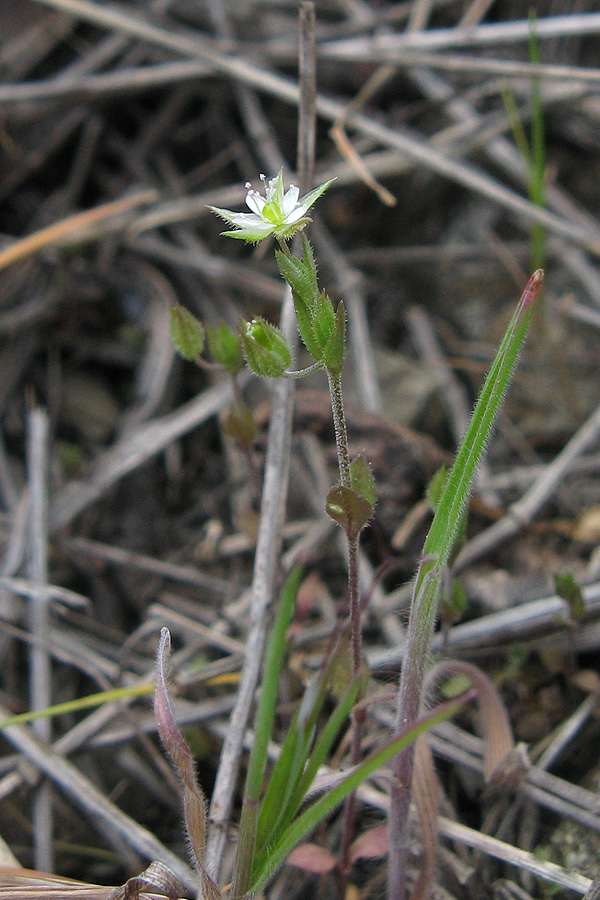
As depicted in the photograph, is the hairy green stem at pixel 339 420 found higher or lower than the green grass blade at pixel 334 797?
higher

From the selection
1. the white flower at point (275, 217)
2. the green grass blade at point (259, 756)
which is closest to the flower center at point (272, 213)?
the white flower at point (275, 217)

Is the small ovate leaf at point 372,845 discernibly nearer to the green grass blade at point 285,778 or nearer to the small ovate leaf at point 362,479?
the green grass blade at point 285,778

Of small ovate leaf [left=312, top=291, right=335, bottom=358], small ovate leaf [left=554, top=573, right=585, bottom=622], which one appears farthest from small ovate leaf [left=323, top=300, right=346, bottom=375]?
small ovate leaf [left=554, top=573, right=585, bottom=622]

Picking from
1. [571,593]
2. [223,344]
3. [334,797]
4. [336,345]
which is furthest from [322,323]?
[571,593]

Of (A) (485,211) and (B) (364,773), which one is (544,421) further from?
(B) (364,773)

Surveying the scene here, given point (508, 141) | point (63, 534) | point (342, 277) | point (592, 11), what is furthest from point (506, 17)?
point (63, 534)
